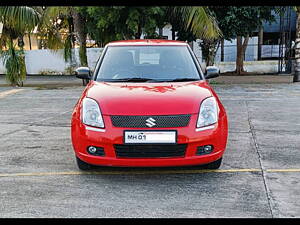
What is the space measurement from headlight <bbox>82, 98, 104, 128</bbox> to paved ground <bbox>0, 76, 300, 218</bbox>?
683 mm

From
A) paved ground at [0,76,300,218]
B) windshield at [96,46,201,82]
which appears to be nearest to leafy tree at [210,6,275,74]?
paved ground at [0,76,300,218]

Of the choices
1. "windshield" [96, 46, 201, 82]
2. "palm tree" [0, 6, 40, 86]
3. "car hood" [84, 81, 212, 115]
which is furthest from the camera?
"palm tree" [0, 6, 40, 86]

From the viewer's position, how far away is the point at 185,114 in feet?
12.0

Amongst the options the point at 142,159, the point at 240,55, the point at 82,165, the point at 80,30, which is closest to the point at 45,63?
the point at 80,30

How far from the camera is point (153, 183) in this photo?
12.4ft

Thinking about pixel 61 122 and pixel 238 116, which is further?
pixel 238 116

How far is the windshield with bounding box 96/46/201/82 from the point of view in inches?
183

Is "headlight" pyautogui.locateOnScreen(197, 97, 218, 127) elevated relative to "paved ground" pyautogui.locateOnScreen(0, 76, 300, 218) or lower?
elevated

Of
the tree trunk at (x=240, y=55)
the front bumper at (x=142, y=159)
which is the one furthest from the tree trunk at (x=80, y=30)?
the front bumper at (x=142, y=159)

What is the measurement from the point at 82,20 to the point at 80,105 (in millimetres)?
11686

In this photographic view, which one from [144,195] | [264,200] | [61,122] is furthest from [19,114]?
[264,200]

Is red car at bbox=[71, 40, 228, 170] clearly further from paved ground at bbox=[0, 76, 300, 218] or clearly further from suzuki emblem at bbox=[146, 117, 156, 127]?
paved ground at bbox=[0, 76, 300, 218]
